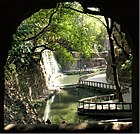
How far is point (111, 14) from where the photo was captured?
181 inches

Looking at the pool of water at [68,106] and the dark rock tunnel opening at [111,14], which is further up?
the dark rock tunnel opening at [111,14]

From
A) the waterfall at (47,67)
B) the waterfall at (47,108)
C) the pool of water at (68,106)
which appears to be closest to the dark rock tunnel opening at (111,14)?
the pool of water at (68,106)

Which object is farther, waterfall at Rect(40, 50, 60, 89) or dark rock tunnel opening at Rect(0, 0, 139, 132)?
waterfall at Rect(40, 50, 60, 89)

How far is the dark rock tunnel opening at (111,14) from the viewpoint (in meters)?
4.26

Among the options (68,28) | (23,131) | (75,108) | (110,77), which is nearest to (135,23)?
(23,131)

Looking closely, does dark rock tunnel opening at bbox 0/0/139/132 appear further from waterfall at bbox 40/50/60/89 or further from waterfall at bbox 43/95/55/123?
waterfall at bbox 40/50/60/89

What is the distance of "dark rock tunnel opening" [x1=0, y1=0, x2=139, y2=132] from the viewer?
4262mm

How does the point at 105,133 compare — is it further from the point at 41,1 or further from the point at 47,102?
the point at 47,102

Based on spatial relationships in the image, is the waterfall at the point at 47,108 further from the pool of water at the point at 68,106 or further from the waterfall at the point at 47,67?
the waterfall at the point at 47,67

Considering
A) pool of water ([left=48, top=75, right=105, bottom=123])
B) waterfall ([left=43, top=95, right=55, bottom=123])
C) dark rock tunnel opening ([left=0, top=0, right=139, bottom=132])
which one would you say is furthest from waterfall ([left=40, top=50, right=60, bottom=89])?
dark rock tunnel opening ([left=0, top=0, right=139, bottom=132])

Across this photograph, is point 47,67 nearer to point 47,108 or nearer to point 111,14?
point 47,108

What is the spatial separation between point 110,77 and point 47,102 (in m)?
12.8

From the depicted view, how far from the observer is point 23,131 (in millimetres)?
4918

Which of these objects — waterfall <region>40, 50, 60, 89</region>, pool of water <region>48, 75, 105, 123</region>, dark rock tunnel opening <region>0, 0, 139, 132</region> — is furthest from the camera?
waterfall <region>40, 50, 60, 89</region>
